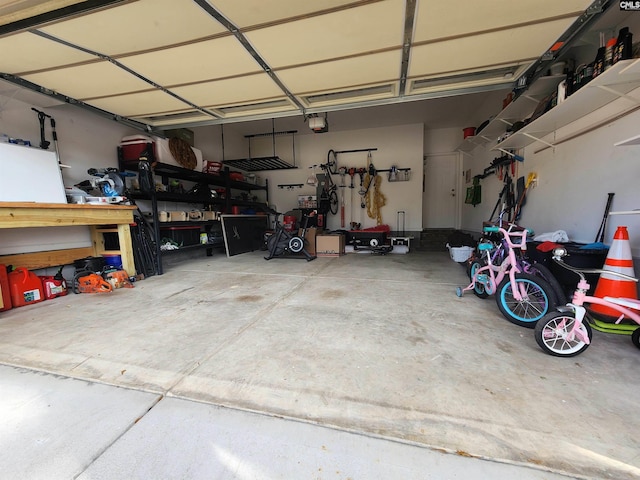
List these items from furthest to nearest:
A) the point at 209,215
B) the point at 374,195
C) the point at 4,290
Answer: the point at 374,195, the point at 209,215, the point at 4,290

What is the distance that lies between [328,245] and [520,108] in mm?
3819

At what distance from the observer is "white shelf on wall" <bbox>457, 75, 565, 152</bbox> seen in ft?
8.88

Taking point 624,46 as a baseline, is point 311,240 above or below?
below

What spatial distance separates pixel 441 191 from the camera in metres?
6.98

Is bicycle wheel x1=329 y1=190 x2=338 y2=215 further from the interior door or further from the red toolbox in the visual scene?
the red toolbox

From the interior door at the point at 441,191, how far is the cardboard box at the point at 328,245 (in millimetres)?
3031

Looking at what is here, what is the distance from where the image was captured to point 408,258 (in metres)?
5.21

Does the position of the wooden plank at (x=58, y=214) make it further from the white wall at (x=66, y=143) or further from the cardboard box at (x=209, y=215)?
the cardboard box at (x=209, y=215)

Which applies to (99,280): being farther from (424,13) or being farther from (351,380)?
(424,13)

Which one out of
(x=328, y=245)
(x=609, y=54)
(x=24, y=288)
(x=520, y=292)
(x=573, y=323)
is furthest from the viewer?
(x=328, y=245)

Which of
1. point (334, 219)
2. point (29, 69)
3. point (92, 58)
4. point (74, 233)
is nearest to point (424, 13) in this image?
point (92, 58)

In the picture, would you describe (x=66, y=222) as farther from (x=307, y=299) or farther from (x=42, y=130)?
(x=307, y=299)

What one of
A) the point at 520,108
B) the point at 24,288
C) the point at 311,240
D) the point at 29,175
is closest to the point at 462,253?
the point at 520,108

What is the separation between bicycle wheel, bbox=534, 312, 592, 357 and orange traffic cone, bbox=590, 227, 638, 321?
51 cm
